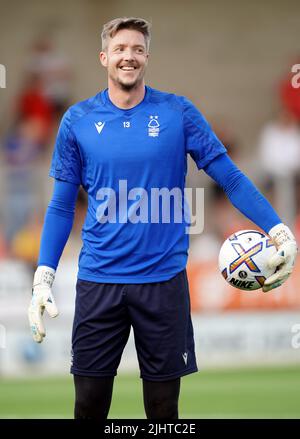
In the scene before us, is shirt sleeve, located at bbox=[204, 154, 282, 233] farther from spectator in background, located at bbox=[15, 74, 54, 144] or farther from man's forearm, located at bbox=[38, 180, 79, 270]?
spectator in background, located at bbox=[15, 74, 54, 144]

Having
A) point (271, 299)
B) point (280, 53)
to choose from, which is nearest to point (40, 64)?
point (280, 53)

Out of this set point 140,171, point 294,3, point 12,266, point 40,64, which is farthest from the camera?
point 294,3

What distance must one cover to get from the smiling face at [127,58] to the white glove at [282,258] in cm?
107

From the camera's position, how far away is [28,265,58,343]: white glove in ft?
16.6

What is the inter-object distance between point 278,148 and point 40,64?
11.4 ft

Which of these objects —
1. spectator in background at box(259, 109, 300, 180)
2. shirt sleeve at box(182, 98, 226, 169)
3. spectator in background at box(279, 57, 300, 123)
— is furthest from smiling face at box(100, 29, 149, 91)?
spectator in background at box(279, 57, 300, 123)

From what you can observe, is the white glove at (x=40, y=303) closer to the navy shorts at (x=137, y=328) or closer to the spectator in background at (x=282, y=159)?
the navy shorts at (x=137, y=328)

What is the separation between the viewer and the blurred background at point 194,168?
942 cm

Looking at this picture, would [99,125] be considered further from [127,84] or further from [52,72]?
[52,72]

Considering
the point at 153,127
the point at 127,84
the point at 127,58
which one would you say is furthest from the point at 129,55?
the point at 153,127

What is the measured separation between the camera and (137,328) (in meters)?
5.07

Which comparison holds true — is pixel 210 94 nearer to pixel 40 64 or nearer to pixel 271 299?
pixel 40 64

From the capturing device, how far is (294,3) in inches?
569

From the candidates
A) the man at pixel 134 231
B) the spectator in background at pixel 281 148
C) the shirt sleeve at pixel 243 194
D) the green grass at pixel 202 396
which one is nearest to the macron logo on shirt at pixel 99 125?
the man at pixel 134 231
